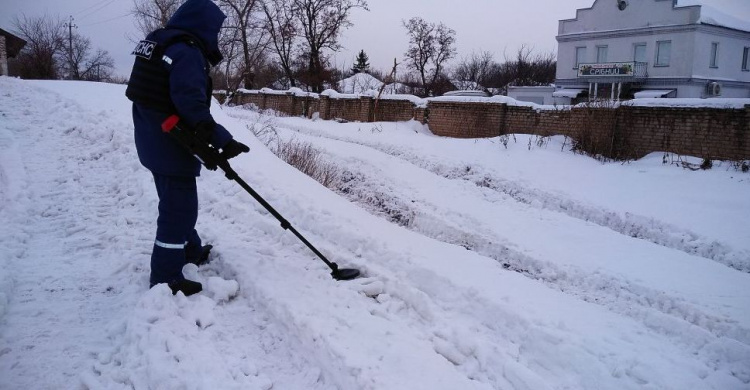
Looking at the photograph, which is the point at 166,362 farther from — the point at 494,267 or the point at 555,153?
the point at 555,153

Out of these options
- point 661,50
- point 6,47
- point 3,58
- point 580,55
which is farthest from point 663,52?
point 6,47

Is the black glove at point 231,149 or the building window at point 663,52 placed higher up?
the building window at point 663,52

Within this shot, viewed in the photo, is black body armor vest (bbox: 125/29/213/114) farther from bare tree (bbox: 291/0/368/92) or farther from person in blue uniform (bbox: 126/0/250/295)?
bare tree (bbox: 291/0/368/92)

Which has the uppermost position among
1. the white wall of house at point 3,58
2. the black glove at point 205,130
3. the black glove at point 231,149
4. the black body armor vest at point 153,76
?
the white wall of house at point 3,58

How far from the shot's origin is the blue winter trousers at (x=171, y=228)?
3.21m

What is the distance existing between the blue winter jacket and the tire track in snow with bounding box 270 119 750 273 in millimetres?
6853

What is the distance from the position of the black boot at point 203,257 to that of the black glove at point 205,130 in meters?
1.17

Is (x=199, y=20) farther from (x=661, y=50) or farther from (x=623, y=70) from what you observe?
(x=661, y=50)

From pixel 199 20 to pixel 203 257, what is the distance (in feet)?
6.26

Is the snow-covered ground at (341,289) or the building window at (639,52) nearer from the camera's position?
the snow-covered ground at (341,289)

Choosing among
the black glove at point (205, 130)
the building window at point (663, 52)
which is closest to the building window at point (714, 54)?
the building window at point (663, 52)

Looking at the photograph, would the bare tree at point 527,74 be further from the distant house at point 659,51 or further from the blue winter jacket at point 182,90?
the blue winter jacket at point 182,90

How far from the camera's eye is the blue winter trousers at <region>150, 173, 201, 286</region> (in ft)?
10.5

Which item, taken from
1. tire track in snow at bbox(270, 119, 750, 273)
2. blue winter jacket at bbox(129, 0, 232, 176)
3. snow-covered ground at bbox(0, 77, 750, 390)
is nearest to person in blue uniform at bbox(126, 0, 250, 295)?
blue winter jacket at bbox(129, 0, 232, 176)
